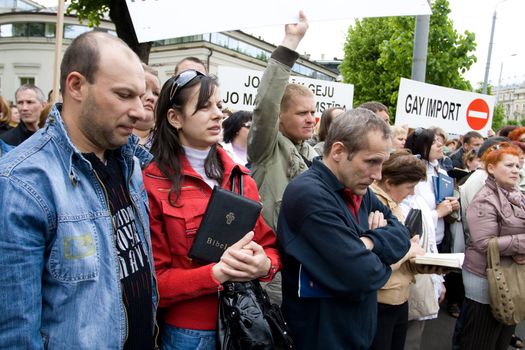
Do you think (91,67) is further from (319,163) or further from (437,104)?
(437,104)

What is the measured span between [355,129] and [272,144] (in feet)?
2.05

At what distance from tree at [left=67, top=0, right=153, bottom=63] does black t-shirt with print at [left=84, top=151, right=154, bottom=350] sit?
→ 8.59 m

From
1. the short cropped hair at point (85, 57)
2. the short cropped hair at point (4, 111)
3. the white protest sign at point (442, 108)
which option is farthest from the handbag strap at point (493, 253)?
Result: the short cropped hair at point (4, 111)

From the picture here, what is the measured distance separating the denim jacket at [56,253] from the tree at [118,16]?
8.79 m

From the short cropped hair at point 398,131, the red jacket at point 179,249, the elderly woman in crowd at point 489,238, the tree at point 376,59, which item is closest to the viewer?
the red jacket at point 179,249

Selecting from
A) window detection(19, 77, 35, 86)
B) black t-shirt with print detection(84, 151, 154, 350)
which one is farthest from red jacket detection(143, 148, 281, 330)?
window detection(19, 77, 35, 86)

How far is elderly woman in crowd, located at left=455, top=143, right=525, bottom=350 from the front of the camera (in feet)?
10.6

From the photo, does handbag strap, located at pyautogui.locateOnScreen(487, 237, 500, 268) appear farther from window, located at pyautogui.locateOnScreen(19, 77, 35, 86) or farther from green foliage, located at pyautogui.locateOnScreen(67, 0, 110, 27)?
window, located at pyautogui.locateOnScreen(19, 77, 35, 86)

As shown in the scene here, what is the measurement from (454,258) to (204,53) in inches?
1041

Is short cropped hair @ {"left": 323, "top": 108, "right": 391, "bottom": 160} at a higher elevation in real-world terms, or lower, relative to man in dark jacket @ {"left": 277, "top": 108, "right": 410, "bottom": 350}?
higher

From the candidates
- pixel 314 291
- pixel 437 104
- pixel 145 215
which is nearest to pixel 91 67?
pixel 145 215

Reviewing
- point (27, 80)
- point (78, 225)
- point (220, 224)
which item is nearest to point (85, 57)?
point (78, 225)

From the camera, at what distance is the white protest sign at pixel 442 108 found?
550 centimetres

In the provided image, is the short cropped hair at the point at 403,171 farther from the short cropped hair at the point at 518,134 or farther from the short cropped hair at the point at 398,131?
the short cropped hair at the point at 518,134
